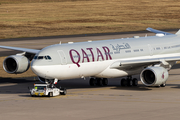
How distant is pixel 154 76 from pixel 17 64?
43.5 feet

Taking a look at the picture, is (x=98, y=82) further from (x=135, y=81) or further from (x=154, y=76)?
(x=154, y=76)

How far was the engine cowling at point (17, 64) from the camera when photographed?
138ft

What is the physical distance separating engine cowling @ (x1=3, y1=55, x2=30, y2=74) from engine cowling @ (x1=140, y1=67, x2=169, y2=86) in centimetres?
1151

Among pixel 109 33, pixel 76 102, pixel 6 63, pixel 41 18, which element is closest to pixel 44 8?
pixel 41 18

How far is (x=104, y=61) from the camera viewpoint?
40469 millimetres

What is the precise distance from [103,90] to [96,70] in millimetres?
2488

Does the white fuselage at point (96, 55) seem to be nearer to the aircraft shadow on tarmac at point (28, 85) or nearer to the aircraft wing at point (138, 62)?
the aircraft wing at point (138, 62)

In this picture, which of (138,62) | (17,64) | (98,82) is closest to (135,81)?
(138,62)

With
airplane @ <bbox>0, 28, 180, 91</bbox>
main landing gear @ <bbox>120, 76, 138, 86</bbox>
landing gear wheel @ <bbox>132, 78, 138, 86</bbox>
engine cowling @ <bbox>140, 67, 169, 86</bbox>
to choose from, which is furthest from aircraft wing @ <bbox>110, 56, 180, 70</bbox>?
landing gear wheel @ <bbox>132, 78, 138, 86</bbox>

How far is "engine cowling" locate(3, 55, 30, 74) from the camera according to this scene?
42062mm

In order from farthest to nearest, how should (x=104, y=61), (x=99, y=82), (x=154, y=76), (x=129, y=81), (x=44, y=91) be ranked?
(x=99, y=82), (x=129, y=81), (x=104, y=61), (x=154, y=76), (x=44, y=91)

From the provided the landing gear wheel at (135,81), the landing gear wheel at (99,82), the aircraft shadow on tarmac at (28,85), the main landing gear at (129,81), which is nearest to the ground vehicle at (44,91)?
the aircraft shadow on tarmac at (28,85)

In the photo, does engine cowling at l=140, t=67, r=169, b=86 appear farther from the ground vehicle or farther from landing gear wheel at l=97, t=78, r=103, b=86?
the ground vehicle

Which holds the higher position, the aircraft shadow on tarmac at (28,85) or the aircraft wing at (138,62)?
the aircraft wing at (138,62)
